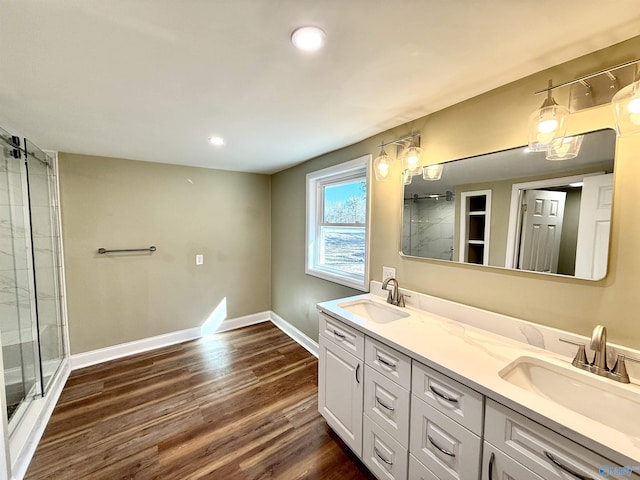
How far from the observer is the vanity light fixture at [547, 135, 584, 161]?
3.96ft

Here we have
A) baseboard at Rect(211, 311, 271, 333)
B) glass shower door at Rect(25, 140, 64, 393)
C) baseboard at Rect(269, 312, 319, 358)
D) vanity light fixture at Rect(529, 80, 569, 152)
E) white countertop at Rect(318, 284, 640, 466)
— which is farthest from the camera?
baseboard at Rect(211, 311, 271, 333)

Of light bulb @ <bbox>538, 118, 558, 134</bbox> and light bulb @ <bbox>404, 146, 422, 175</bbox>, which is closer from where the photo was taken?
light bulb @ <bbox>538, 118, 558, 134</bbox>

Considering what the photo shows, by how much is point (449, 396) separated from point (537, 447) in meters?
0.30

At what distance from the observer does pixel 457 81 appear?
1.38m

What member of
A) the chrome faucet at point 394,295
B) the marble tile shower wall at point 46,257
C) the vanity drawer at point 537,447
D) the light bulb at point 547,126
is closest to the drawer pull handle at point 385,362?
the vanity drawer at point 537,447

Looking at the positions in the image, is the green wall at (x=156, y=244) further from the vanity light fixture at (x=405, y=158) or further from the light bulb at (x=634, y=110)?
the light bulb at (x=634, y=110)

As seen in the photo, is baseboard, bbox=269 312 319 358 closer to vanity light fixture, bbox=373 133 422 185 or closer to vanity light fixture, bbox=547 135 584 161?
vanity light fixture, bbox=373 133 422 185

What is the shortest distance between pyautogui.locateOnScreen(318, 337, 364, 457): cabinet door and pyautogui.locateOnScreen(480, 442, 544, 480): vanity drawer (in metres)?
0.69

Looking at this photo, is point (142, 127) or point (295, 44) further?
point (142, 127)

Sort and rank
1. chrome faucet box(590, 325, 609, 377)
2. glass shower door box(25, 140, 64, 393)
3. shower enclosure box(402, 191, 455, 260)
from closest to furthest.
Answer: chrome faucet box(590, 325, 609, 377)
shower enclosure box(402, 191, 455, 260)
glass shower door box(25, 140, 64, 393)

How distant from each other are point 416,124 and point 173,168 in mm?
2754

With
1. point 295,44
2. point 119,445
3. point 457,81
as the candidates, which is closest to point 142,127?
point 295,44

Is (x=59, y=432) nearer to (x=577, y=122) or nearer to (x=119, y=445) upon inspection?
(x=119, y=445)

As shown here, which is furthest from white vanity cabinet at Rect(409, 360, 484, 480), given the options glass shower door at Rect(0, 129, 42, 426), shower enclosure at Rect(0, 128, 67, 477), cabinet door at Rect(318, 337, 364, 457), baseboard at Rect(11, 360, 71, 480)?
glass shower door at Rect(0, 129, 42, 426)
